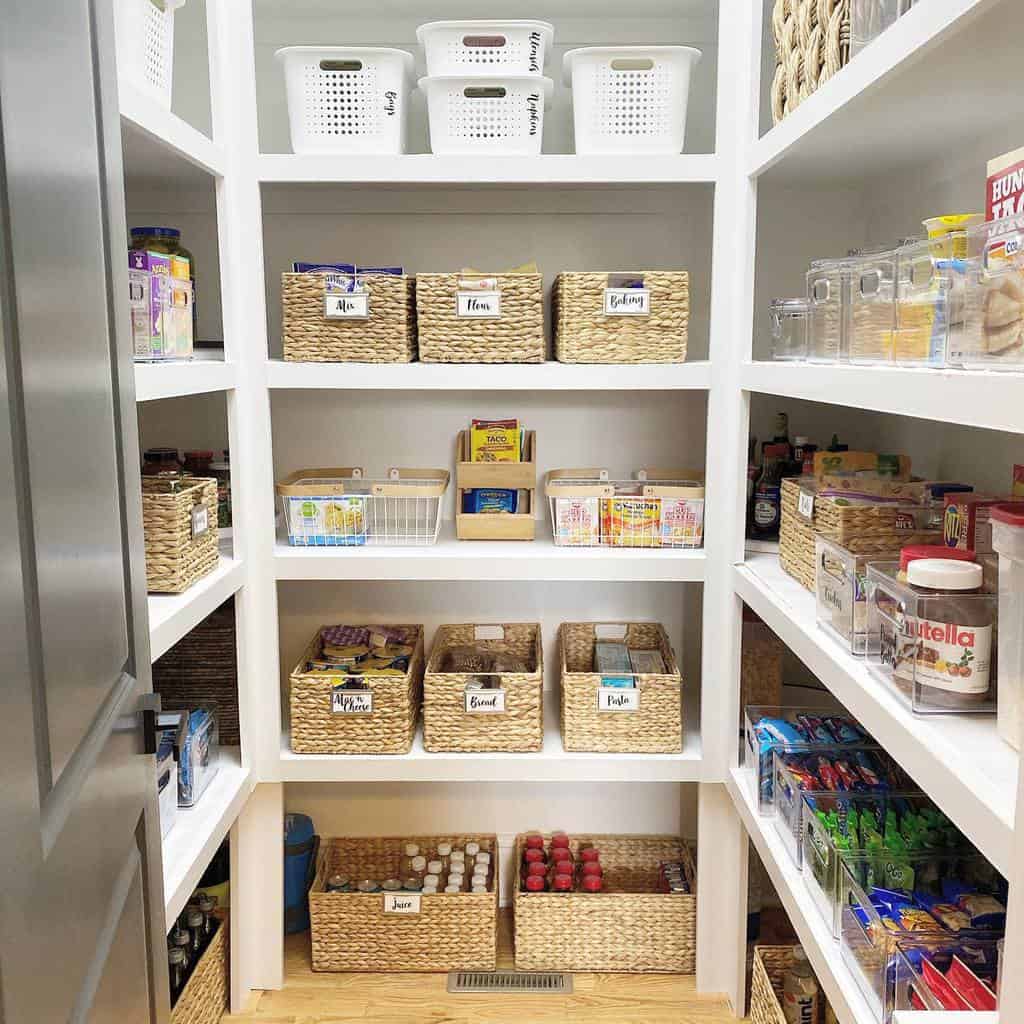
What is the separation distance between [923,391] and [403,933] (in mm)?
1821

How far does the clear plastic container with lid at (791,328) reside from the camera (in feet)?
6.11

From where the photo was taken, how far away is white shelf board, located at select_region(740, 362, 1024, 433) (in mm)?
998

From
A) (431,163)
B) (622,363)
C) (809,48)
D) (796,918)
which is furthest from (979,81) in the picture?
(796,918)

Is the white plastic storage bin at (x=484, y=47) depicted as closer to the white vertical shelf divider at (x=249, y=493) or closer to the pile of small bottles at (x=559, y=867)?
the white vertical shelf divider at (x=249, y=493)

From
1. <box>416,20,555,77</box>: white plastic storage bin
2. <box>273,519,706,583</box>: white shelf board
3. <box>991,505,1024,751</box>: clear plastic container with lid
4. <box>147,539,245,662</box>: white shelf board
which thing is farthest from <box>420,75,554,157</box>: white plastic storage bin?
<box>991,505,1024,751</box>: clear plastic container with lid

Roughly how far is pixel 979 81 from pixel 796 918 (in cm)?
126

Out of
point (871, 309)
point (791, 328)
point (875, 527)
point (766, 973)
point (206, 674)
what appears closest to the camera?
point (871, 309)

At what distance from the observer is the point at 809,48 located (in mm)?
1677

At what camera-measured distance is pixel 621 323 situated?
2.20 meters

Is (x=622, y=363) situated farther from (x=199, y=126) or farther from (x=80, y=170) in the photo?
(x=80, y=170)

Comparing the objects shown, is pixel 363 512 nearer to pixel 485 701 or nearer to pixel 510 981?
pixel 485 701

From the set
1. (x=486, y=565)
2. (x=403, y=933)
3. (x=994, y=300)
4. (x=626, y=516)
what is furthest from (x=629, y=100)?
(x=403, y=933)

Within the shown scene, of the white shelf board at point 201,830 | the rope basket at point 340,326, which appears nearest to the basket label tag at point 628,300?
the rope basket at point 340,326

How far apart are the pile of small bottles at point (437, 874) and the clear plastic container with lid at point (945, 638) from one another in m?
1.46
